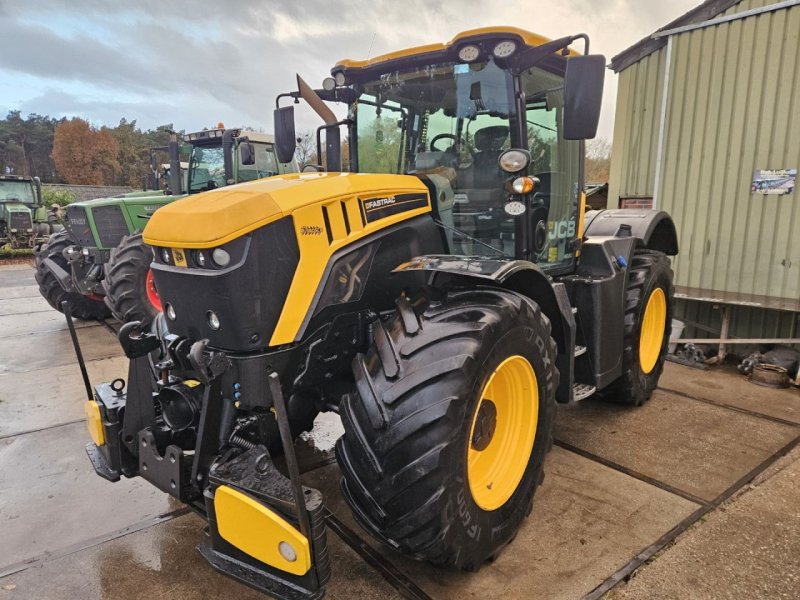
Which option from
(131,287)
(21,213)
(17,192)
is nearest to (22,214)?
(21,213)

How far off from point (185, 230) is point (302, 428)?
1.44m

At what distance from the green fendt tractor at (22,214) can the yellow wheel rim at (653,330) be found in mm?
17979

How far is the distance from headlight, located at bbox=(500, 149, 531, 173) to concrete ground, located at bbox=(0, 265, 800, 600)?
1.75 m

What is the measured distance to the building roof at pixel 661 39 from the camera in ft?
18.2

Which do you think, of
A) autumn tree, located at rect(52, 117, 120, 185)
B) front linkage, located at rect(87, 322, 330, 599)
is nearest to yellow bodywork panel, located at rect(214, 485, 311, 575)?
front linkage, located at rect(87, 322, 330, 599)

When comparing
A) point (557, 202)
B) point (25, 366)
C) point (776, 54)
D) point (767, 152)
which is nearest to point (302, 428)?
point (557, 202)

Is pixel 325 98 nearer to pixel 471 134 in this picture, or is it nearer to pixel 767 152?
pixel 471 134

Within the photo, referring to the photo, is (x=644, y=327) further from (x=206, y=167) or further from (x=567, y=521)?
(x=206, y=167)

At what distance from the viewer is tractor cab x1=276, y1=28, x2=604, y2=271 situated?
114 inches

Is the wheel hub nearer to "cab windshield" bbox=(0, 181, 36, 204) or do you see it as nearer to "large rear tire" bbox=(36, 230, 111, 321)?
"large rear tire" bbox=(36, 230, 111, 321)

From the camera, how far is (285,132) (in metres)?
3.42

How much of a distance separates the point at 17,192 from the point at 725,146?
20511mm

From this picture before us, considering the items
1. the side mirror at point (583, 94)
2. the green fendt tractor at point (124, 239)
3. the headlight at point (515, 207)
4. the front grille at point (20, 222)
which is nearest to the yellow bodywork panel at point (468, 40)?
the side mirror at point (583, 94)

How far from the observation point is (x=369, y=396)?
6.93 feet
